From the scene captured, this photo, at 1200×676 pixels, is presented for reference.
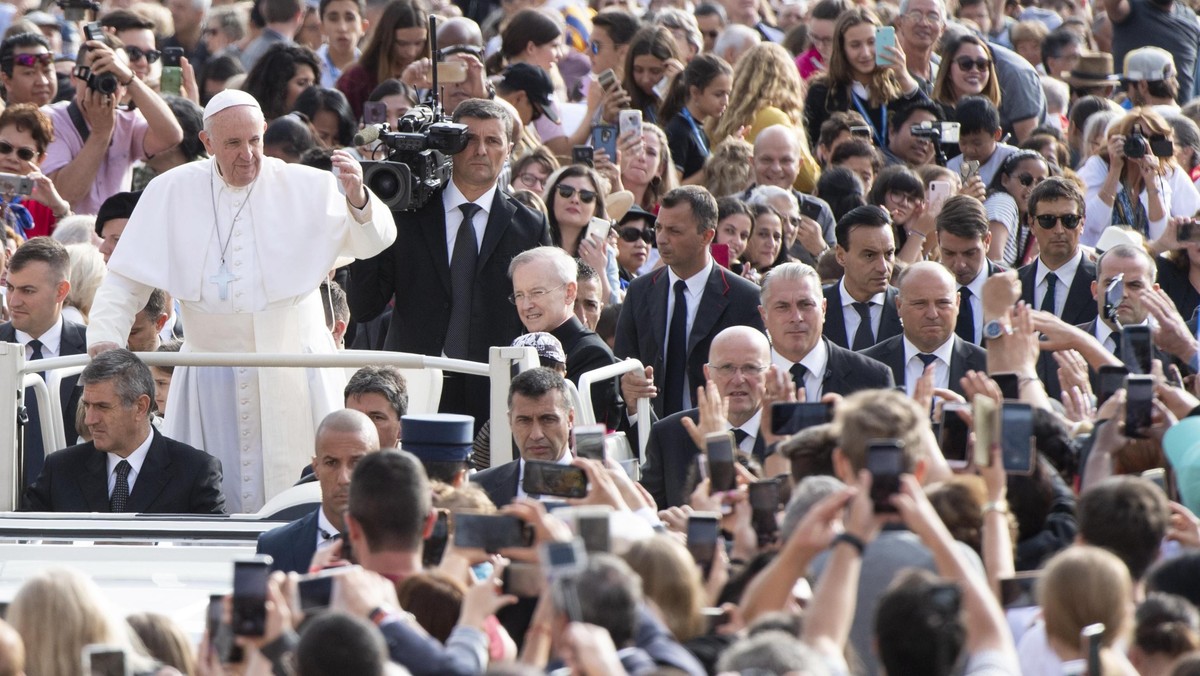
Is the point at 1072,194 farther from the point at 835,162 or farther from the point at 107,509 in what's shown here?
the point at 107,509

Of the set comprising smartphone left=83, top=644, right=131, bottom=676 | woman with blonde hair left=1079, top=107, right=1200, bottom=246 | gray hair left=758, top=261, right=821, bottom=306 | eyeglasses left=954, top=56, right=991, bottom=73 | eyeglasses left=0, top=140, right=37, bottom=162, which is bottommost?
smartphone left=83, top=644, right=131, bottom=676

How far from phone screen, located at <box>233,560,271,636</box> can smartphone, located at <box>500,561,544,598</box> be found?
68 cm

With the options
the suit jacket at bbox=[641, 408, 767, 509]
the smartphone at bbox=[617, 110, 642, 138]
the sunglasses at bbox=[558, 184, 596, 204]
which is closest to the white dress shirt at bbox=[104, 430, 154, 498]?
the suit jacket at bbox=[641, 408, 767, 509]

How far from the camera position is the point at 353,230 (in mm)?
7992

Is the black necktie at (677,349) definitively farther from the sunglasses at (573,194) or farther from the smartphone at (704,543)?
the smartphone at (704,543)

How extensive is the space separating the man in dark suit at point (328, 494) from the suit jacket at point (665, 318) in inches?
86.5

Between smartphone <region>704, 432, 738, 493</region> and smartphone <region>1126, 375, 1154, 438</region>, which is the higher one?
smartphone <region>1126, 375, 1154, 438</region>

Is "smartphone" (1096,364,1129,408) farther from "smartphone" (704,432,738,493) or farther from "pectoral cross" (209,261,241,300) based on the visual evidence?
"pectoral cross" (209,261,241,300)

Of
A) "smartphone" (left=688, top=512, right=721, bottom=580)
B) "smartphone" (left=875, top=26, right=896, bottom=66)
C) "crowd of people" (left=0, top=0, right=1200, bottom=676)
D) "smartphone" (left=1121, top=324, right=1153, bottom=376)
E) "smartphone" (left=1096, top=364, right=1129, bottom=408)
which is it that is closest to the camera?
"crowd of people" (left=0, top=0, right=1200, bottom=676)

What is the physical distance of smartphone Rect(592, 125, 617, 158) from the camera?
1084cm

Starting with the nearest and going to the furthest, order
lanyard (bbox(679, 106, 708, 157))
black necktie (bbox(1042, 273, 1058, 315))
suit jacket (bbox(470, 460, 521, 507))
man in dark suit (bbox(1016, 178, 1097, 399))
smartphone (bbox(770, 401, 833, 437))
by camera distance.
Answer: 1. smartphone (bbox(770, 401, 833, 437))
2. suit jacket (bbox(470, 460, 521, 507))
3. man in dark suit (bbox(1016, 178, 1097, 399))
4. black necktie (bbox(1042, 273, 1058, 315))
5. lanyard (bbox(679, 106, 708, 157))

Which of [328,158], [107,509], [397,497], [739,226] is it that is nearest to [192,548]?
[107,509]

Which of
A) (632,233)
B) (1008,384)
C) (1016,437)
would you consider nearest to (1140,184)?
(632,233)

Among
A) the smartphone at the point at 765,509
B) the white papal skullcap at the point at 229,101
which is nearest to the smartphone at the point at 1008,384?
the smartphone at the point at 765,509
